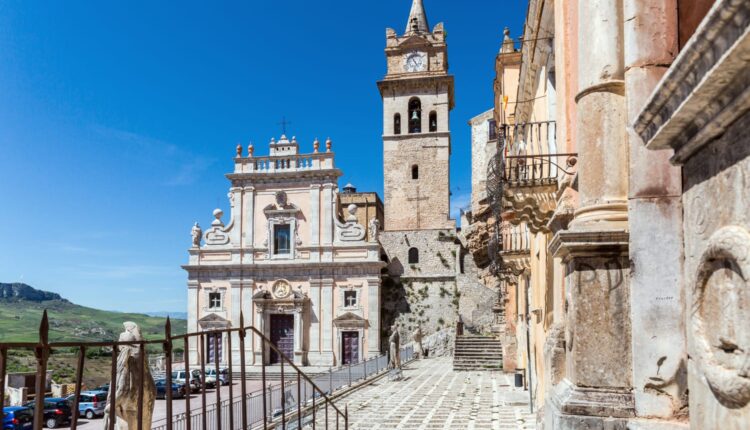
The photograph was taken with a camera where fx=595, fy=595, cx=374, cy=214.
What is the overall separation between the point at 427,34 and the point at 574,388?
3998 centimetres

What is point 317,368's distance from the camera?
31250 millimetres

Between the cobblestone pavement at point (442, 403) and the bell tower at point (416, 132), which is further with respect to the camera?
the bell tower at point (416, 132)

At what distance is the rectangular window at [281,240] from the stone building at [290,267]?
57 millimetres

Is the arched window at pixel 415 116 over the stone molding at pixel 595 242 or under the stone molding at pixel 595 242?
over

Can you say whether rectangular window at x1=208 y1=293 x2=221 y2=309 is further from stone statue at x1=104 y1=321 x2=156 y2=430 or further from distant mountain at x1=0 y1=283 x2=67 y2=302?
distant mountain at x1=0 y1=283 x2=67 y2=302

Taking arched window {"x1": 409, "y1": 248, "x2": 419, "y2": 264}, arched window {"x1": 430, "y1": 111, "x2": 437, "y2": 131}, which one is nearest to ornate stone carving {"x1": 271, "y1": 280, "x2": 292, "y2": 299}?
arched window {"x1": 409, "y1": 248, "x2": 419, "y2": 264}

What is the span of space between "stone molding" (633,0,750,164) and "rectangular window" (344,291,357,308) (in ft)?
99.0

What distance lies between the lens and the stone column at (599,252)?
430cm

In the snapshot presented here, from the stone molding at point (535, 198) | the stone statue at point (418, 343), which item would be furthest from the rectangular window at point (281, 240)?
the stone molding at point (535, 198)

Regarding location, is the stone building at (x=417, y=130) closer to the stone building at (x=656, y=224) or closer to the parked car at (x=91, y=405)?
the parked car at (x=91, y=405)

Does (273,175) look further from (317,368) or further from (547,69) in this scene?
(547,69)

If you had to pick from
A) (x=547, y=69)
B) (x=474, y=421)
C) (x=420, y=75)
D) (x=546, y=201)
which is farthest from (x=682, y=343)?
(x=420, y=75)

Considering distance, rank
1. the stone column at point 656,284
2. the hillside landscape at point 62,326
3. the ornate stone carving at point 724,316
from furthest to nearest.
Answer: the hillside landscape at point 62,326, the stone column at point 656,284, the ornate stone carving at point 724,316

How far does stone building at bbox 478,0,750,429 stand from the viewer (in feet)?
7.04
